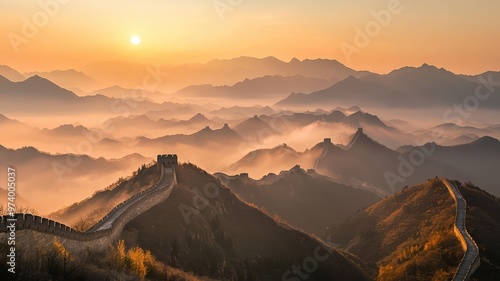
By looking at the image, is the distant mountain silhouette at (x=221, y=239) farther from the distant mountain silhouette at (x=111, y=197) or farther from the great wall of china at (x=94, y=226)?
the distant mountain silhouette at (x=111, y=197)

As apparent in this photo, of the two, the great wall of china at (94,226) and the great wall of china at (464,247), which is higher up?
the great wall of china at (94,226)

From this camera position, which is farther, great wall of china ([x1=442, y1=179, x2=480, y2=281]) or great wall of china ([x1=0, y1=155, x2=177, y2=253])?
great wall of china ([x1=442, y1=179, x2=480, y2=281])

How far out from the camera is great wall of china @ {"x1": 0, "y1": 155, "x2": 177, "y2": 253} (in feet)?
119

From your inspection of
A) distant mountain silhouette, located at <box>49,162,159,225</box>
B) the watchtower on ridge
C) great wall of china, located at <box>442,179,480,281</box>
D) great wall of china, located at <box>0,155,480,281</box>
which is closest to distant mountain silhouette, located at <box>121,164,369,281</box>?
great wall of china, located at <box>0,155,480,281</box>

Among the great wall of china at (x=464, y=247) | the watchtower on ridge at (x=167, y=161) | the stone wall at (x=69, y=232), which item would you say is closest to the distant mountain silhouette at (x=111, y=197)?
the watchtower on ridge at (x=167, y=161)

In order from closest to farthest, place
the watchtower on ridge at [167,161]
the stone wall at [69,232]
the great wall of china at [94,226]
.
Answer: the stone wall at [69,232], the great wall of china at [94,226], the watchtower on ridge at [167,161]

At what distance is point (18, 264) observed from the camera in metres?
30.9

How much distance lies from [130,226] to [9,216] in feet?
105

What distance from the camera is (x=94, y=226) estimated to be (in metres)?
59.4

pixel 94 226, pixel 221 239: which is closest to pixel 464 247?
pixel 221 239

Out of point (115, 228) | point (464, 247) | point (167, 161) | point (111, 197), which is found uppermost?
point (167, 161)

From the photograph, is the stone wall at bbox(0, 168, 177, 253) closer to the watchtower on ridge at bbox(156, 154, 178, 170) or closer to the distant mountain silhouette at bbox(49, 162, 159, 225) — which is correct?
the distant mountain silhouette at bbox(49, 162, 159, 225)

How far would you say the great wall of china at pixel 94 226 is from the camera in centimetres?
3625

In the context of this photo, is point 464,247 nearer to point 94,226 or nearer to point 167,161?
point 167,161
